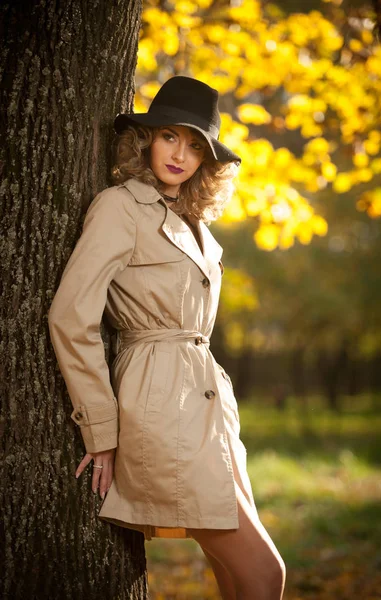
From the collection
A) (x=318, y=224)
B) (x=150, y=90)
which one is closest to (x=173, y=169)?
(x=318, y=224)

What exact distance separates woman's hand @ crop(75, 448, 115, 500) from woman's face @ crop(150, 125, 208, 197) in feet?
3.85

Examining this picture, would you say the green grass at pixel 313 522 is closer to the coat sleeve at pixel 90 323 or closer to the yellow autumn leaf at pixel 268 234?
the yellow autumn leaf at pixel 268 234

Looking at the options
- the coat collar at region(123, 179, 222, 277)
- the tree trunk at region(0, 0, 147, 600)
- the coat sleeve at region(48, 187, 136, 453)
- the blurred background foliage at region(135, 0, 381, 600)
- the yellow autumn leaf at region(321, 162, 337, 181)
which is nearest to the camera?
the coat sleeve at region(48, 187, 136, 453)

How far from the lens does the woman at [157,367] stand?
2.61 metres

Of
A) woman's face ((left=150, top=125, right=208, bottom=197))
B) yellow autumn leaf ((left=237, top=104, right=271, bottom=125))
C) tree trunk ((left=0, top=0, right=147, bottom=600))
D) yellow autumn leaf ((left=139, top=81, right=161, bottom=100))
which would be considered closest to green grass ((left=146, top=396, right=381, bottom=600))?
tree trunk ((left=0, top=0, right=147, bottom=600))

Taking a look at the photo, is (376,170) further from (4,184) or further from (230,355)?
(230,355)

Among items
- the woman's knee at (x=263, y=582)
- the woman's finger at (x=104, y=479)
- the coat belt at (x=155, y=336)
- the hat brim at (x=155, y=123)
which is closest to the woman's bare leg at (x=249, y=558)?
the woman's knee at (x=263, y=582)

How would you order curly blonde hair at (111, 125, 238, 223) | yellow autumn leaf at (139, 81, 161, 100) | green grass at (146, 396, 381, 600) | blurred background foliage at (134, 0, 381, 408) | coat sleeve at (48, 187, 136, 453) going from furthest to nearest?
yellow autumn leaf at (139, 81, 161, 100) → blurred background foliage at (134, 0, 381, 408) → green grass at (146, 396, 381, 600) → curly blonde hair at (111, 125, 238, 223) → coat sleeve at (48, 187, 136, 453)

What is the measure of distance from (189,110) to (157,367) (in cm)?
111

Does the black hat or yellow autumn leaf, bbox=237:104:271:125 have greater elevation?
yellow autumn leaf, bbox=237:104:271:125

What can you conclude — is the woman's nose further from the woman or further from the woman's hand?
the woman's hand

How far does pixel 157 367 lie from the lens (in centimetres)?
270

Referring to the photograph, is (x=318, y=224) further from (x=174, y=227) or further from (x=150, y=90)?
(x=174, y=227)

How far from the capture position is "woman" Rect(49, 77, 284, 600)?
2609mm
